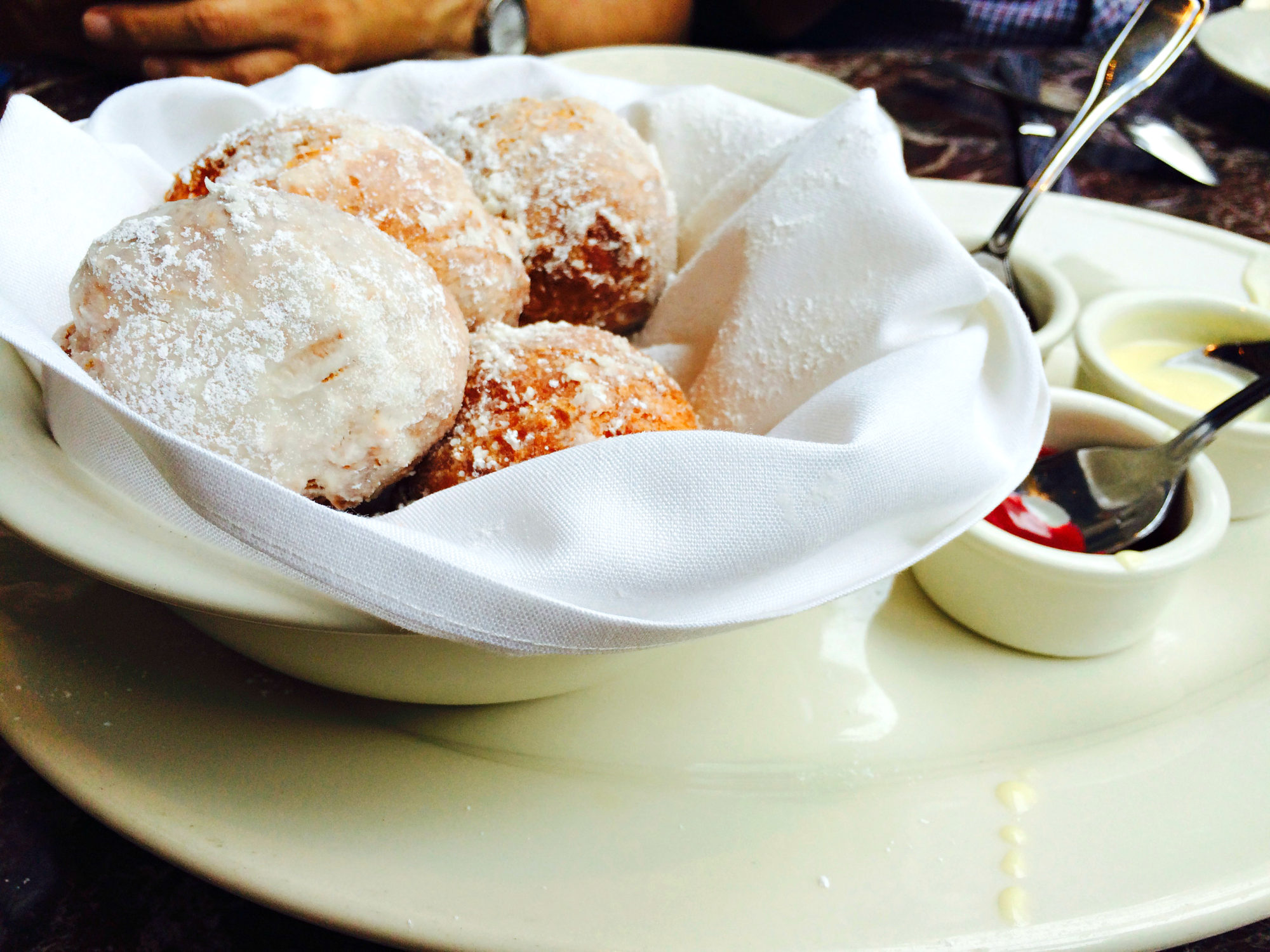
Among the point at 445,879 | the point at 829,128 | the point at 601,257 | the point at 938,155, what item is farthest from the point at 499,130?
the point at 938,155

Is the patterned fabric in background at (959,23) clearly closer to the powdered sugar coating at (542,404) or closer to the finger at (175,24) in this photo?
the finger at (175,24)

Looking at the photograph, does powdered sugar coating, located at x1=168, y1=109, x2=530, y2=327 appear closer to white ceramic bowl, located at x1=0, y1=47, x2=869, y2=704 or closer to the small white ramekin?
white ceramic bowl, located at x1=0, y1=47, x2=869, y2=704

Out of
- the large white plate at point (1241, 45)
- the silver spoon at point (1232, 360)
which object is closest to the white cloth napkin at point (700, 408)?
the silver spoon at point (1232, 360)

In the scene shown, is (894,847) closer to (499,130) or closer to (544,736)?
(544,736)

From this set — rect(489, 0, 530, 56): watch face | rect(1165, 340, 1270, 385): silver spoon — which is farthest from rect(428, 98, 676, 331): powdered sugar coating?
rect(489, 0, 530, 56): watch face

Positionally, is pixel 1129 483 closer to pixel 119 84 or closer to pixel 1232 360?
pixel 1232 360

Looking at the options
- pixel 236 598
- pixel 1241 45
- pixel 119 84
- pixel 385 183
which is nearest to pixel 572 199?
pixel 385 183
